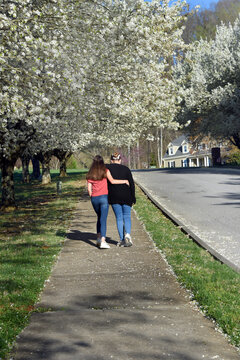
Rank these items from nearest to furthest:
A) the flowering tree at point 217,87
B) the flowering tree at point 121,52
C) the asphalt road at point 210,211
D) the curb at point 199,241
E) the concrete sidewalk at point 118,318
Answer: the concrete sidewalk at point 118,318, the curb at point 199,241, the asphalt road at point 210,211, the flowering tree at point 121,52, the flowering tree at point 217,87

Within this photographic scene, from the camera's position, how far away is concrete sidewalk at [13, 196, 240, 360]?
15.8 ft

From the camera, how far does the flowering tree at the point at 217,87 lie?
3900cm

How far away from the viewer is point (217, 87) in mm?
39406

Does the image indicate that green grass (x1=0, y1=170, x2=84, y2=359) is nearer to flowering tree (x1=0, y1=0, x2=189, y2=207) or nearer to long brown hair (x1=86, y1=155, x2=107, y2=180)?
long brown hair (x1=86, y1=155, x2=107, y2=180)

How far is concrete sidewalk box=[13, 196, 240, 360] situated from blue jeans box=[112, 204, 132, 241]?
1.37 meters

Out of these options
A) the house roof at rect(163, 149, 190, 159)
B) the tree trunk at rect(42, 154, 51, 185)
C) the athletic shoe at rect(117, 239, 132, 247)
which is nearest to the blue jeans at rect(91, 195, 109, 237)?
the athletic shoe at rect(117, 239, 132, 247)

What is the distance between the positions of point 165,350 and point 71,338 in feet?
3.38

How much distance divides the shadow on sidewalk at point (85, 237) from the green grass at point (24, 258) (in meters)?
0.24

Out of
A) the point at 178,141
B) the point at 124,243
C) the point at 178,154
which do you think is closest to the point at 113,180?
the point at 124,243

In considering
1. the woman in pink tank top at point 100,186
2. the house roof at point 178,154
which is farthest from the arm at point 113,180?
the house roof at point 178,154

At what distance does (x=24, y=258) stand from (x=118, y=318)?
4288mm

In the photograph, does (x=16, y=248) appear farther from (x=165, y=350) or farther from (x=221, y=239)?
(x=165, y=350)

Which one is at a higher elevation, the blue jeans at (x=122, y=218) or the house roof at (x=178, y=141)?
the house roof at (x=178, y=141)

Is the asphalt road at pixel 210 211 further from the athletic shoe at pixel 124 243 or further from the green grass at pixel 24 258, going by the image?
the green grass at pixel 24 258
